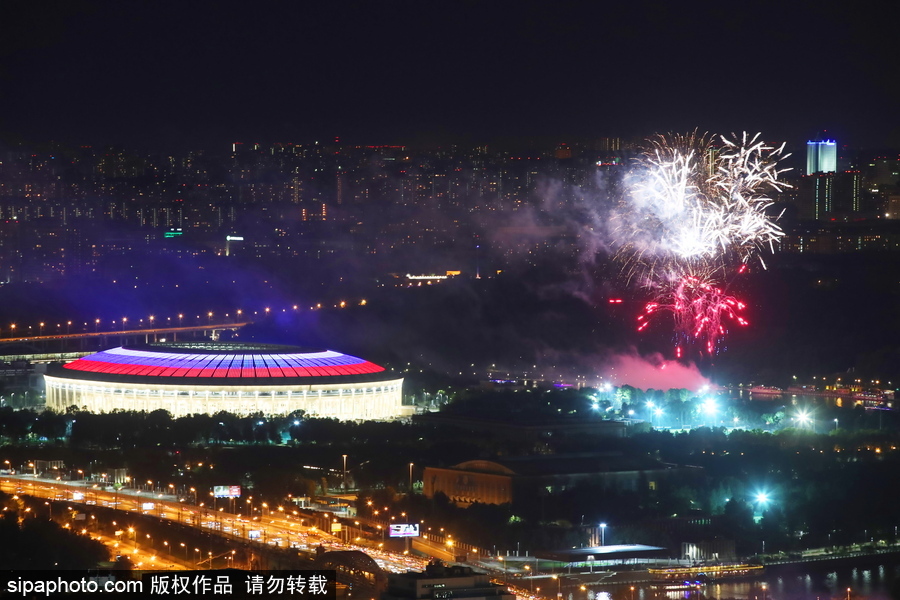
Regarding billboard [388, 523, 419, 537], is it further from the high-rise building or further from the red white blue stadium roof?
the high-rise building

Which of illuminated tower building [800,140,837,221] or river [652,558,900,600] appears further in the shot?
Result: illuminated tower building [800,140,837,221]

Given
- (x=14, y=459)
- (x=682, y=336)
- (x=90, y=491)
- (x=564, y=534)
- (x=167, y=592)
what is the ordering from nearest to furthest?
(x=167, y=592) → (x=564, y=534) → (x=90, y=491) → (x=14, y=459) → (x=682, y=336)

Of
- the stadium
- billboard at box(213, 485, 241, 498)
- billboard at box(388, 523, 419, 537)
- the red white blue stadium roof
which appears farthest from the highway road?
the red white blue stadium roof

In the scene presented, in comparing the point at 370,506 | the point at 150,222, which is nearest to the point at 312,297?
the point at 150,222

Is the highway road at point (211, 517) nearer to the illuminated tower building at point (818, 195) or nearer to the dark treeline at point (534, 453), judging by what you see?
the dark treeline at point (534, 453)

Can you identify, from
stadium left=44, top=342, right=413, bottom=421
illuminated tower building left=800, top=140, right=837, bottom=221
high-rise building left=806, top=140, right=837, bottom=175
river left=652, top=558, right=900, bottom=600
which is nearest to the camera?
river left=652, top=558, right=900, bottom=600

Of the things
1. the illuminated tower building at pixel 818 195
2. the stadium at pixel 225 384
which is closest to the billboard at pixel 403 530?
the stadium at pixel 225 384

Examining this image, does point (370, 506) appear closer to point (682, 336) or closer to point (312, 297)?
point (682, 336)
